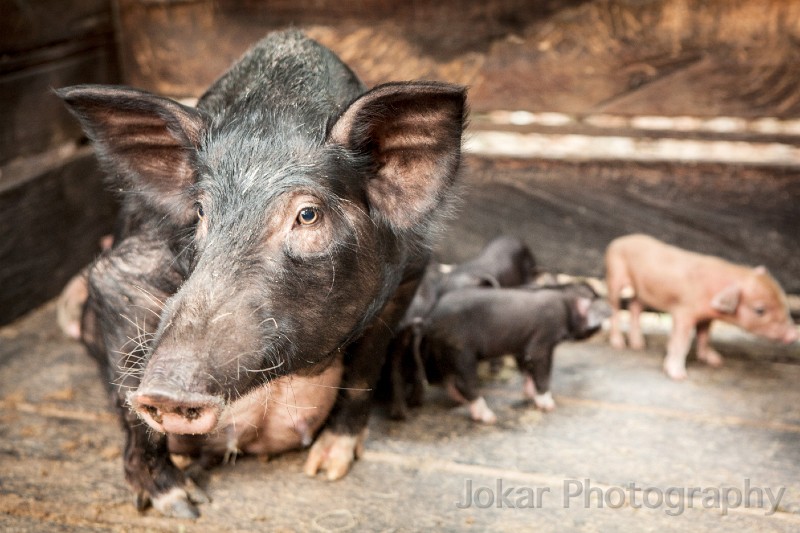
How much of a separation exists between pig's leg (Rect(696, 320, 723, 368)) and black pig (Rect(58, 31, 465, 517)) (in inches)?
55.9

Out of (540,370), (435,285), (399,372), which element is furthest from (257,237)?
(435,285)

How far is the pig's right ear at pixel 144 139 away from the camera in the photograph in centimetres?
239

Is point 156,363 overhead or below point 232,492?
overhead

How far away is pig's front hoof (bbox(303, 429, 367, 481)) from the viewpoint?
278 cm

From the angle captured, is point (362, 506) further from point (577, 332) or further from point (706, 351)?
point (706, 351)

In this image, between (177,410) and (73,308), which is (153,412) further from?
(73,308)

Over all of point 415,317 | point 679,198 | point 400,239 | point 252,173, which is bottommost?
point 415,317

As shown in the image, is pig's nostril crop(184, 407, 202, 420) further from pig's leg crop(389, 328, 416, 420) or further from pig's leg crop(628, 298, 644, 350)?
pig's leg crop(628, 298, 644, 350)

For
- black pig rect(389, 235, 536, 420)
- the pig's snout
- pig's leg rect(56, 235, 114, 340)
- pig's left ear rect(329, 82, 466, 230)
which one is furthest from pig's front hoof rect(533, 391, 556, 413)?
pig's leg rect(56, 235, 114, 340)

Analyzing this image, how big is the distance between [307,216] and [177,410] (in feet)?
1.94

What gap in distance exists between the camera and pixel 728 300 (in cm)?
348

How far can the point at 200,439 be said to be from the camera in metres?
2.76

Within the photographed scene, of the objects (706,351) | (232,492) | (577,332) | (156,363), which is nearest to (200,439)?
(232,492)

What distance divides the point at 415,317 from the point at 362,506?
0.90m
